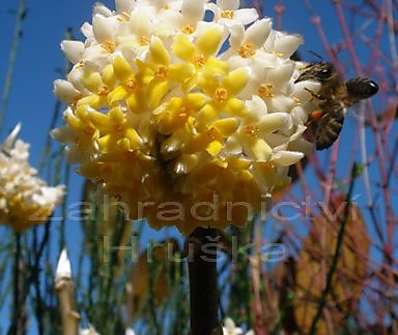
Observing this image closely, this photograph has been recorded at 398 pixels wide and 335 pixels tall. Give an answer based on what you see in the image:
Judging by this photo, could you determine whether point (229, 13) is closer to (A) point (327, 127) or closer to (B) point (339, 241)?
(A) point (327, 127)

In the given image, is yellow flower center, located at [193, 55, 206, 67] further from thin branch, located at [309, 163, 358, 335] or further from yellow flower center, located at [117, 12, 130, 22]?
thin branch, located at [309, 163, 358, 335]

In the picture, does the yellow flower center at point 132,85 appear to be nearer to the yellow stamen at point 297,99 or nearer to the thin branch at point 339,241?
the yellow stamen at point 297,99

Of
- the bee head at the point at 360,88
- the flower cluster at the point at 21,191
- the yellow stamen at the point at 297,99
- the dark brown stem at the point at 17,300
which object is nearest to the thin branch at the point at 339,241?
the bee head at the point at 360,88

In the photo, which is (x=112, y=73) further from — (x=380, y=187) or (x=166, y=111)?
(x=380, y=187)

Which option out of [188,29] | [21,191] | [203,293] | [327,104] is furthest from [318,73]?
[21,191]

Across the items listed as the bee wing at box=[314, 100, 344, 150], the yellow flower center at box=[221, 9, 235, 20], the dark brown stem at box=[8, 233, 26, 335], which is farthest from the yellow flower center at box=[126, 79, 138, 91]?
the dark brown stem at box=[8, 233, 26, 335]
